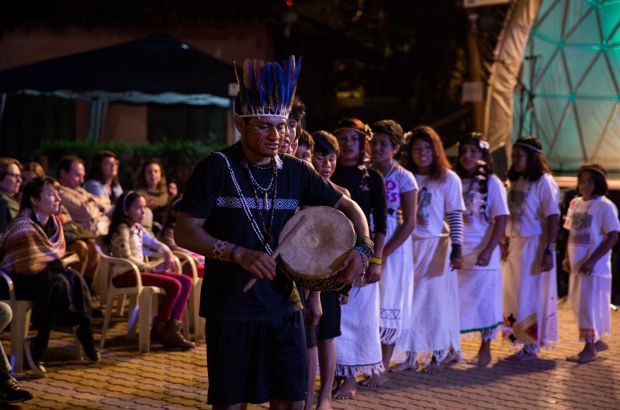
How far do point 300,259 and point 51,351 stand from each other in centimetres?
427

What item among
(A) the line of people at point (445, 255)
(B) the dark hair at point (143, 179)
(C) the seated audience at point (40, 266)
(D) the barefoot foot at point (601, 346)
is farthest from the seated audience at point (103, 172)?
(D) the barefoot foot at point (601, 346)

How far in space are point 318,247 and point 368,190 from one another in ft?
6.71

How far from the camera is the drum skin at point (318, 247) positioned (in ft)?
12.9

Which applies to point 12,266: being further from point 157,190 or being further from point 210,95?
point 210,95

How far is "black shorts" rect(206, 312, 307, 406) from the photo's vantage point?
12.9 feet

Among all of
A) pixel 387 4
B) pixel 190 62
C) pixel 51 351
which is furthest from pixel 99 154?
pixel 387 4

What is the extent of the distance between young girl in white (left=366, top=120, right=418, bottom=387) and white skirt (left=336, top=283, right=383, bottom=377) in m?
0.43

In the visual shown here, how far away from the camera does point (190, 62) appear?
1445 cm

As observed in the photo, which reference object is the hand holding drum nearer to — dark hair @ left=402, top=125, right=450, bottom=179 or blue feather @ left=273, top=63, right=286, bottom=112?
blue feather @ left=273, top=63, right=286, bottom=112

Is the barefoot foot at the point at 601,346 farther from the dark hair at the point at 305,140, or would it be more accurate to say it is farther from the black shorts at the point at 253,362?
the black shorts at the point at 253,362

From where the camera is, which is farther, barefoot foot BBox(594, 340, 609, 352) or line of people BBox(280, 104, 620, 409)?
barefoot foot BBox(594, 340, 609, 352)

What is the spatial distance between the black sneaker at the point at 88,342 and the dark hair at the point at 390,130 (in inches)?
104

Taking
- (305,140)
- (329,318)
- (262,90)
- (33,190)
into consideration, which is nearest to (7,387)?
(33,190)

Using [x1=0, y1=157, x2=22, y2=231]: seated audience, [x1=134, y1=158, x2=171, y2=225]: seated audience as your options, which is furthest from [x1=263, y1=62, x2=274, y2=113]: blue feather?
[x1=134, y1=158, x2=171, y2=225]: seated audience
